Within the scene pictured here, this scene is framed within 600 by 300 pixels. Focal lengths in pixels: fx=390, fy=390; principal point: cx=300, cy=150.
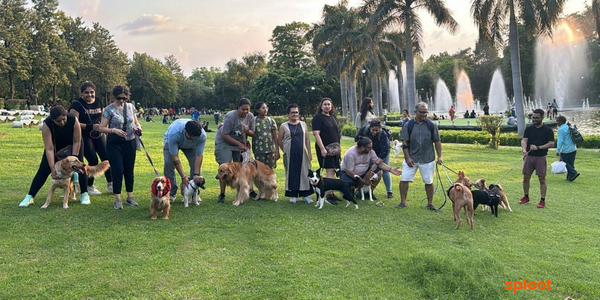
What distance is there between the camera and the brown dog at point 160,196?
5541 mm

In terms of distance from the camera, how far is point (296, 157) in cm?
684

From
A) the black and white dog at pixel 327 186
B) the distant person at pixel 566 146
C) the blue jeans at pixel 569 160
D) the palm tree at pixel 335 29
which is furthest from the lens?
the palm tree at pixel 335 29

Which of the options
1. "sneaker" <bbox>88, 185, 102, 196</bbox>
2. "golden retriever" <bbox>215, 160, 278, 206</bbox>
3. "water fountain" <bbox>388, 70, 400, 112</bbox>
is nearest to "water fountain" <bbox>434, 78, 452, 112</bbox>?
"water fountain" <bbox>388, 70, 400, 112</bbox>

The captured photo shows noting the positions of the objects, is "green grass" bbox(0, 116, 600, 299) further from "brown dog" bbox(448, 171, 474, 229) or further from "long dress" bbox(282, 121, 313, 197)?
"long dress" bbox(282, 121, 313, 197)

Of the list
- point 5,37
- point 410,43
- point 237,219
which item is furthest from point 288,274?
point 5,37

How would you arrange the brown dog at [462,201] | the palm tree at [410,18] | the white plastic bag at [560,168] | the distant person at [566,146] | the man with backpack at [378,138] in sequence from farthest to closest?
the palm tree at [410,18], the white plastic bag at [560,168], the distant person at [566,146], the man with backpack at [378,138], the brown dog at [462,201]

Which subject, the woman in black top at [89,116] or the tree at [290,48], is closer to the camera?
the woman in black top at [89,116]

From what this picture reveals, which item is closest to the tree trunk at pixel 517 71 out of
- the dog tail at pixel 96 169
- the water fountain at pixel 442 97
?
the dog tail at pixel 96 169

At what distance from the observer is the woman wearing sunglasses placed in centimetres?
588

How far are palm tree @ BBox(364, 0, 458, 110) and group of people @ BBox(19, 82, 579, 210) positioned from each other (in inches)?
677

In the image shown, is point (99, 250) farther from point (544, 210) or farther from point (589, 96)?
point (589, 96)

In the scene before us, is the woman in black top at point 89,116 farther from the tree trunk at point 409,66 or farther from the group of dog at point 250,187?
the tree trunk at point 409,66

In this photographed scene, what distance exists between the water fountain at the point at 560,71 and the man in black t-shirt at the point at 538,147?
4958cm

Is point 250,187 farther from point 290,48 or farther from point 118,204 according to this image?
point 290,48
